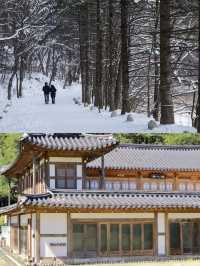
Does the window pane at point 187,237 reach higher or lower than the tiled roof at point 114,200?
lower

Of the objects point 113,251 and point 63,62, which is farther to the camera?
point 63,62

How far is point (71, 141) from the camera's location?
18.4m

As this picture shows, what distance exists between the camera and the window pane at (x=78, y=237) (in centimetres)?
1721

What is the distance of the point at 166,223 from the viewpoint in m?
18.3

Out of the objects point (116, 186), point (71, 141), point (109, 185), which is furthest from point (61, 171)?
point (116, 186)

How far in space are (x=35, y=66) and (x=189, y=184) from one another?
1235 cm

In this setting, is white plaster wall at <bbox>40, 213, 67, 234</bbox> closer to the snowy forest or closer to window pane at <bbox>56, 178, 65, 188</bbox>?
window pane at <bbox>56, 178, 65, 188</bbox>

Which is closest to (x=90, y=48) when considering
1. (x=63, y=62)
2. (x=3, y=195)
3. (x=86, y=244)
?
(x=63, y=62)

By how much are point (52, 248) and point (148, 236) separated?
A: 11.7ft

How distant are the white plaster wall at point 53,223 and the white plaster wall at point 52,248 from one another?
235 mm

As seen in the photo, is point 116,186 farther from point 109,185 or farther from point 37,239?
point 37,239

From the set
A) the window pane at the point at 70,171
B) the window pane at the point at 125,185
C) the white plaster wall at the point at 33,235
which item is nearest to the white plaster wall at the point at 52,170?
the window pane at the point at 70,171

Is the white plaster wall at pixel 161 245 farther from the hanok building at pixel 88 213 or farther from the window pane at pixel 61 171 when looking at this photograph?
the window pane at pixel 61 171

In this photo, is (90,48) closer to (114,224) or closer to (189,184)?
(189,184)
